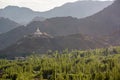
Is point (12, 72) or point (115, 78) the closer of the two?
point (115, 78)

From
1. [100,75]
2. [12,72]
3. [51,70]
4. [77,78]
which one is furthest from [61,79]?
[12,72]

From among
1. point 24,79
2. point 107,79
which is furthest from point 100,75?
point 24,79

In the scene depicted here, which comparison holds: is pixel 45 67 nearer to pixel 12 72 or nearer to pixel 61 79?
pixel 12 72

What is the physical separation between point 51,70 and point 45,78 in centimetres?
1093

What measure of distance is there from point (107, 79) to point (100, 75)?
3.94 m

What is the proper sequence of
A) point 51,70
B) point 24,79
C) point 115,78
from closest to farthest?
point 115,78 → point 24,79 → point 51,70

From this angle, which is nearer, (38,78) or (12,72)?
(38,78)

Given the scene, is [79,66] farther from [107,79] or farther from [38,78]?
[107,79]

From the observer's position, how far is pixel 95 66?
18450 cm

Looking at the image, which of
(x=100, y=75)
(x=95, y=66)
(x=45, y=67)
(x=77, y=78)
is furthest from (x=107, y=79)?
(x=45, y=67)

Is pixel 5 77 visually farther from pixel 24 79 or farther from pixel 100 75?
pixel 100 75

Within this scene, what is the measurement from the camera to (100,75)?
143625mm

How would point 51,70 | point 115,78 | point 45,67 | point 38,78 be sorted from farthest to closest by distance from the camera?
1. point 45,67
2. point 51,70
3. point 38,78
4. point 115,78

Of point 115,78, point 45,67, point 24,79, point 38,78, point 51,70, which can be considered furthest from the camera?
point 45,67
